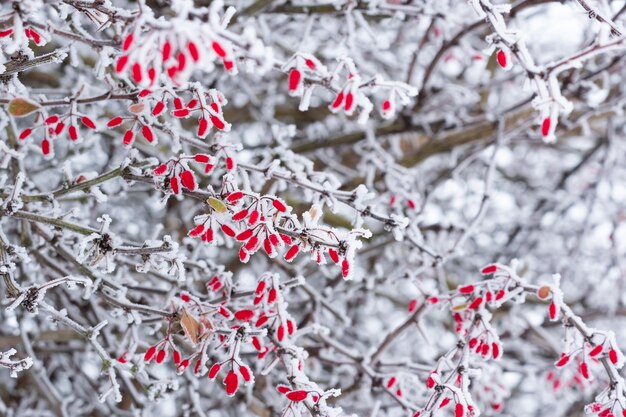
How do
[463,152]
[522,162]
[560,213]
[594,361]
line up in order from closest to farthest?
[594,361] < [463,152] < [560,213] < [522,162]

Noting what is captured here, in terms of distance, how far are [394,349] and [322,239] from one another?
308 cm

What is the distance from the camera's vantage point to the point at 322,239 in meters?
1.61

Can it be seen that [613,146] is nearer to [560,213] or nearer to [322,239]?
[560,213]

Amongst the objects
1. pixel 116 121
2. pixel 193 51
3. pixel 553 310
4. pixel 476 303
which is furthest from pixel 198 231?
pixel 553 310

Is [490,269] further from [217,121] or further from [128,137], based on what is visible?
[128,137]

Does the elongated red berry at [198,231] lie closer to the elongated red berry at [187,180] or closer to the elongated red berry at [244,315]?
the elongated red berry at [187,180]

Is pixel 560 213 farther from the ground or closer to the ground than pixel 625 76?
closer to the ground

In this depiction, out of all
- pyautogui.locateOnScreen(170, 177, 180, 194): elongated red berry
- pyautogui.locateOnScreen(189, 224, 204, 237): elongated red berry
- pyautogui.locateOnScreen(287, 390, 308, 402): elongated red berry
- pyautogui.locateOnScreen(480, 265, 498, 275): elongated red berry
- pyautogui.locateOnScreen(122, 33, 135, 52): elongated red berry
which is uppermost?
pyautogui.locateOnScreen(122, 33, 135, 52): elongated red berry

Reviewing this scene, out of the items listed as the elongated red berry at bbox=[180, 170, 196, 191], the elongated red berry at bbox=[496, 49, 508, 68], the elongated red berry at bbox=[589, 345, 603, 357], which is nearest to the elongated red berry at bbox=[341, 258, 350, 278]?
the elongated red berry at bbox=[180, 170, 196, 191]

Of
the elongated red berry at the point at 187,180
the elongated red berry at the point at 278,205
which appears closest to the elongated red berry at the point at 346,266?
the elongated red berry at the point at 278,205

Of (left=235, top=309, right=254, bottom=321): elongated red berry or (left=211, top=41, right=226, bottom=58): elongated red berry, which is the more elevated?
(left=211, top=41, right=226, bottom=58): elongated red berry

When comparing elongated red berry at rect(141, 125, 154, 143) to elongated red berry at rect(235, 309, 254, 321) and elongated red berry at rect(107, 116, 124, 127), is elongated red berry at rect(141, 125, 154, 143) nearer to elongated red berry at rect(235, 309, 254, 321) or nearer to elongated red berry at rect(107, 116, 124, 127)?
elongated red berry at rect(107, 116, 124, 127)

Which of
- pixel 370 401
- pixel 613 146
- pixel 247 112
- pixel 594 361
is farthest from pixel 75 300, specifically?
pixel 613 146

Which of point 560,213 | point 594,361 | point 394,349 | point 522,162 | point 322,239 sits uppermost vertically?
point 322,239
